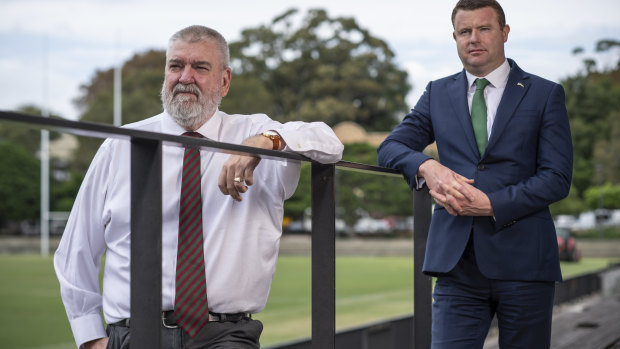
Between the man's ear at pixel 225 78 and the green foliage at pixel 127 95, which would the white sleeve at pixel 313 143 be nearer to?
the man's ear at pixel 225 78

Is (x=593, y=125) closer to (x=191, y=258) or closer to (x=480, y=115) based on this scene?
(x=480, y=115)

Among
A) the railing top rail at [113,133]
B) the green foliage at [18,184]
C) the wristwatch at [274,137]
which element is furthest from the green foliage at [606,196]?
the railing top rail at [113,133]

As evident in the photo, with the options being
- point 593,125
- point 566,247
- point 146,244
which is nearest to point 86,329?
point 146,244

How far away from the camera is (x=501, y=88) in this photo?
220cm

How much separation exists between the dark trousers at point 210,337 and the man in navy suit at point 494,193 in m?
0.57

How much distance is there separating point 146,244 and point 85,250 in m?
0.69

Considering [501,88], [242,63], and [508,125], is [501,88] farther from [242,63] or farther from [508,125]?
[242,63]

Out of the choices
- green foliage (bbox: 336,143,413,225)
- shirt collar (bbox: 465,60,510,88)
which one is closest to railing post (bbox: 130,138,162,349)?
shirt collar (bbox: 465,60,510,88)

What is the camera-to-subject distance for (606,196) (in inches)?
1735

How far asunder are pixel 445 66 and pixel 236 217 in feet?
278

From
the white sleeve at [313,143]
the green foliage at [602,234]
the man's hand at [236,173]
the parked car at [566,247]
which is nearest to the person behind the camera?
the man's hand at [236,173]

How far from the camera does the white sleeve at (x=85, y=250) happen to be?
1.95 metres

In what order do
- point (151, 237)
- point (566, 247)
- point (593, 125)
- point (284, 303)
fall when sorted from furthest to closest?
point (593, 125)
point (566, 247)
point (284, 303)
point (151, 237)

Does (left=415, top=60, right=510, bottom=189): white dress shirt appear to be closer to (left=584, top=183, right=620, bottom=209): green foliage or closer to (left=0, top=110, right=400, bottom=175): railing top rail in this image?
(left=0, top=110, right=400, bottom=175): railing top rail
